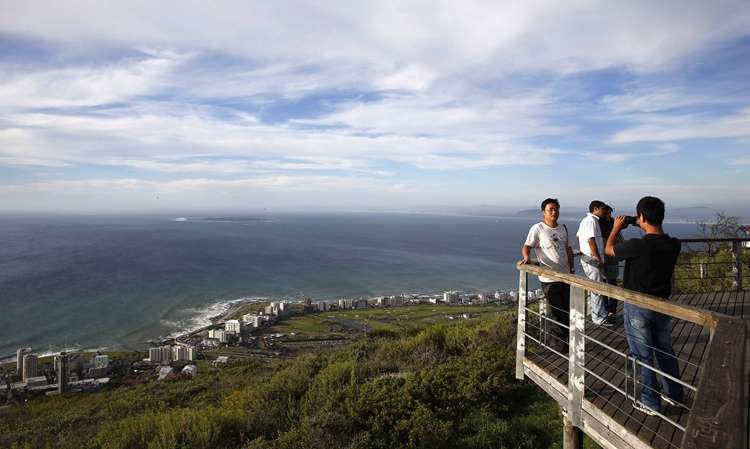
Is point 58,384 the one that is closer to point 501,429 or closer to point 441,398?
point 441,398

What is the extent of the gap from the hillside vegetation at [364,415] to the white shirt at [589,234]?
2.49 meters

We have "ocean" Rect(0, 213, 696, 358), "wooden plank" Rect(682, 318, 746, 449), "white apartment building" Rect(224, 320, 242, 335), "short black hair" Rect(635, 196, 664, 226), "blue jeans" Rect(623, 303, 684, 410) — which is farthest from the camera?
"ocean" Rect(0, 213, 696, 358)

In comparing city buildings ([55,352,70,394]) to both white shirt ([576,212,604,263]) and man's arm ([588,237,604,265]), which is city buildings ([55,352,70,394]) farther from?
man's arm ([588,237,604,265])

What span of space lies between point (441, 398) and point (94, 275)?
49355 mm

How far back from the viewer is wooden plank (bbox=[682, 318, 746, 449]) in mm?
1405

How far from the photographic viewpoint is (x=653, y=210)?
3.62 meters

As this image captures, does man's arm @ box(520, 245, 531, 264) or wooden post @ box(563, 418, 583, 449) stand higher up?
man's arm @ box(520, 245, 531, 264)

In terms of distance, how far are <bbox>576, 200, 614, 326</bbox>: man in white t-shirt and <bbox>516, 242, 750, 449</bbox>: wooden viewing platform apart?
0.81 feet

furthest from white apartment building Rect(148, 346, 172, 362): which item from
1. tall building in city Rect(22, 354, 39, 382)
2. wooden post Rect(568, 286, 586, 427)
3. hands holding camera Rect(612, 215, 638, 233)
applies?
hands holding camera Rect(612, 215, 638, 233)

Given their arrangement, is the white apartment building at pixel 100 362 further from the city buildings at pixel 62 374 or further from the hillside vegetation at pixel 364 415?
the hillside vegetation at pixel 364 415

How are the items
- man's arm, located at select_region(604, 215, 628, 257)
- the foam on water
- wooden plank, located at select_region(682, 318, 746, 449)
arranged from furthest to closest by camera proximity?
the foam on water
man's arm, located at select_region(604, 215, 628, 257)
wooden plank, located at select_region(682, 318, 746, 449)

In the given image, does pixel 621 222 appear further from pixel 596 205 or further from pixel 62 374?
pixel 62 374

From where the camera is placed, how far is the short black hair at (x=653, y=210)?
3621mm

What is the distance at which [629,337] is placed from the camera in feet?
12.2
